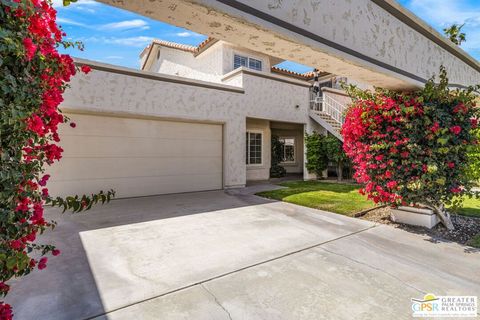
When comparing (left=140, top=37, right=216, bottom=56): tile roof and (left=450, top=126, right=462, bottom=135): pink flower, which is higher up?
(left=140, top=37, right=216, bottom=56): tile roof

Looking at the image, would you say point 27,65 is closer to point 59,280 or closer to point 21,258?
point 21,258

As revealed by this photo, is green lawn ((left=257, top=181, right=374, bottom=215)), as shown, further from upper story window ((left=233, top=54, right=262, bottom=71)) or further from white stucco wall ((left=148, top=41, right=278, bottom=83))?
upper story window ((left=233, top=54, right=262, bottom=71))

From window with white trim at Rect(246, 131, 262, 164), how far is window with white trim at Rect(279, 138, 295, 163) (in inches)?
107

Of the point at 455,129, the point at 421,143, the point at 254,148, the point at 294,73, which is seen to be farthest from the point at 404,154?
the point at 294,73

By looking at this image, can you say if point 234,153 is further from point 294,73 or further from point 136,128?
point 294,73

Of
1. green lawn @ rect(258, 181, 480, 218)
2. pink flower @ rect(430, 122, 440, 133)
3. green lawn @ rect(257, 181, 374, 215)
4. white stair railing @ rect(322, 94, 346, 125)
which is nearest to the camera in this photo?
pink flower @ rect(430, 122, 440, 133)

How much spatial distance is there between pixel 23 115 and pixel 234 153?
9.07 m

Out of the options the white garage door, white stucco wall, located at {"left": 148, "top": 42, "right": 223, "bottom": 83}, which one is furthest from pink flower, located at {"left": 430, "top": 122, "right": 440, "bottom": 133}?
white stucco wall, located at {"left": 148, "top": 42, "right": 223, "bottom": 83}

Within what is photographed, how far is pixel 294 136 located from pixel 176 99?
9.01 m

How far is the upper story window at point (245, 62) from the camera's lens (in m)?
12.9

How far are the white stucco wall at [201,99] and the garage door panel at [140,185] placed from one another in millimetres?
1074

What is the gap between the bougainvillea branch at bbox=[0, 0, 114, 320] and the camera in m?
1.42

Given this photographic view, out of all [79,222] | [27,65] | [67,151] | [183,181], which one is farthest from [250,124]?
[27,65]

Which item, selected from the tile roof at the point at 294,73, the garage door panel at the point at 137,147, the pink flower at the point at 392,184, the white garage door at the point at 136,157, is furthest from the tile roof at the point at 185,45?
the pink flower at the point at 392,184
